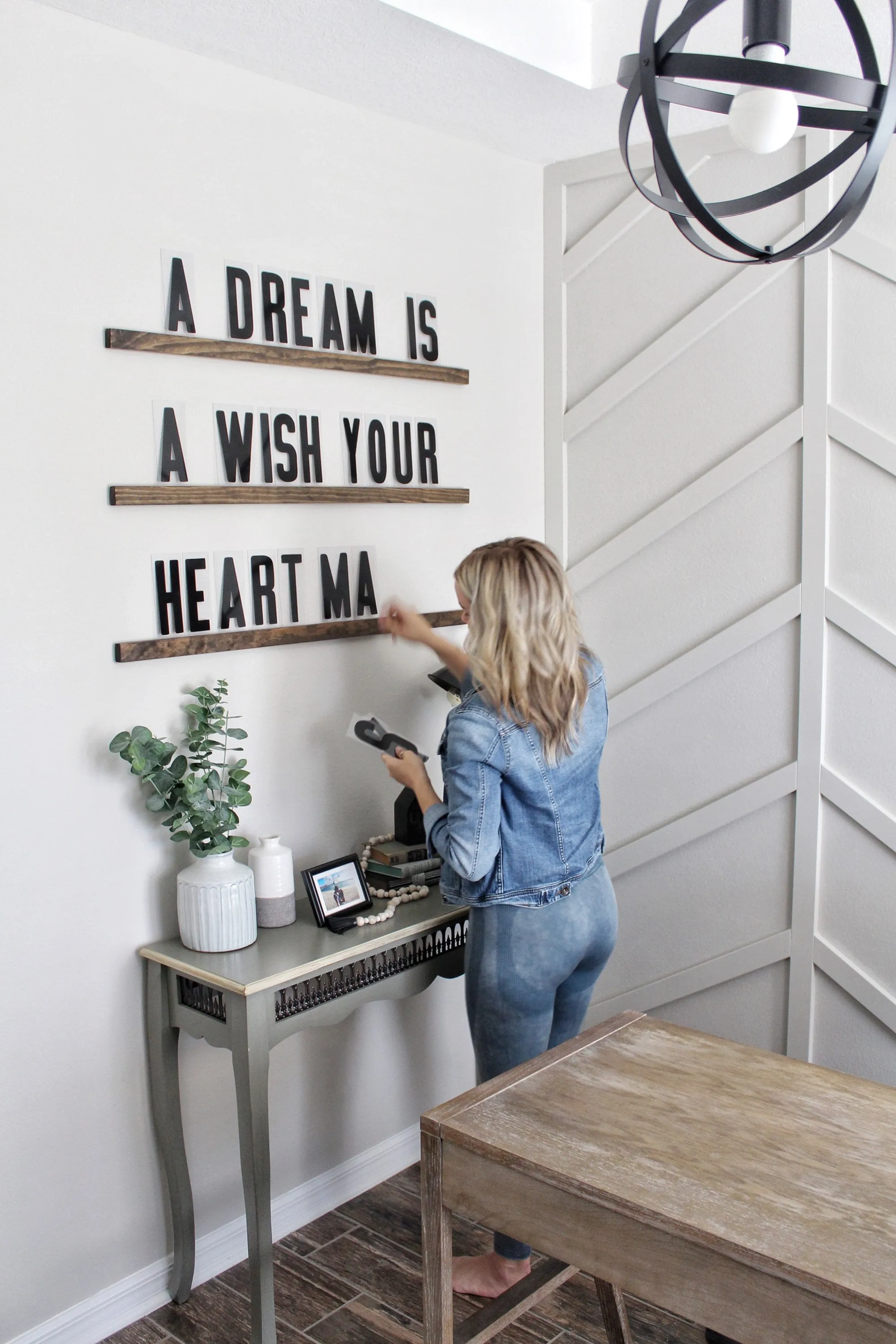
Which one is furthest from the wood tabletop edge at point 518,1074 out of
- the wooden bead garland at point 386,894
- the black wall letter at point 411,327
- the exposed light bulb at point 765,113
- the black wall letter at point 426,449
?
the black wall letter at point 411,327

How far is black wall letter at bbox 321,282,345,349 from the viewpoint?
2.78 m

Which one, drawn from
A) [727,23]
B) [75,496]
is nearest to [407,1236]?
[75,496]

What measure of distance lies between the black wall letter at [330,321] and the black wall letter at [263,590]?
55cm

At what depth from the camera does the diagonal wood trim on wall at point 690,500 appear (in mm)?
2922

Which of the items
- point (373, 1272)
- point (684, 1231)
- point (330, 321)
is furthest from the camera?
point (330, 321)

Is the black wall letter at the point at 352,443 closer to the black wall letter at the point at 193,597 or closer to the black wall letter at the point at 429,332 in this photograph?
the black wall letter at the point at 429,332

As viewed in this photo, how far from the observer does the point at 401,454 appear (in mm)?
3014

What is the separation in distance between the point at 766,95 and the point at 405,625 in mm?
1812

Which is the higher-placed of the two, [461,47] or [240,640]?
[461,47]

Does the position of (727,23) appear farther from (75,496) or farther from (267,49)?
(75,496)

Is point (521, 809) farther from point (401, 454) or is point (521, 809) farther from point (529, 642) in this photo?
point (401, 454)

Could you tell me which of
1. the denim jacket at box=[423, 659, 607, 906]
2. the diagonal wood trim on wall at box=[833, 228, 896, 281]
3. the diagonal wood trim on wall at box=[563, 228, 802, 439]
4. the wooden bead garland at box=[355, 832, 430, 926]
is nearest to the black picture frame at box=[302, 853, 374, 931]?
the wooden bead garland at box=[355, 832, 430, 926]

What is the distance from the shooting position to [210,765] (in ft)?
8.07

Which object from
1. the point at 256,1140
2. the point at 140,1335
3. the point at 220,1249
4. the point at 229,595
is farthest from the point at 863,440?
the point at 140,1335
